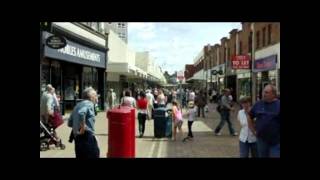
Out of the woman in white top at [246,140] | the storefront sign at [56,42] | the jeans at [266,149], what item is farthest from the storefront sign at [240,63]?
the jeans at [266,149]

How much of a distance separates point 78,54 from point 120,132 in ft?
47.2

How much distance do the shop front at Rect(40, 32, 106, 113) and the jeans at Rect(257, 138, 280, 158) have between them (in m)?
13.2

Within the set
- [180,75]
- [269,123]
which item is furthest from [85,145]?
[180,75]

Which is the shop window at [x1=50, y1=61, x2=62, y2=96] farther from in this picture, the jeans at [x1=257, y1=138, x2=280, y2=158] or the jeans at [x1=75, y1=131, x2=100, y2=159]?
the jeans at [x1=257, y1=138, x2=280, y2=158]

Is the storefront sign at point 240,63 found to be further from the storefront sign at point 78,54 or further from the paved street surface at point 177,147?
the paved street surface at point 177,147

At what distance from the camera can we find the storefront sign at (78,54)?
822 inches

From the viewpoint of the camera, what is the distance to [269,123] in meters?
7.21

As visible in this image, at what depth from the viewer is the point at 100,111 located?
31.1 metres

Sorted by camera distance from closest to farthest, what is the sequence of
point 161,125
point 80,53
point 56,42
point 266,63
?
point 56,42, point 161,125, point 80,53, point 266,63

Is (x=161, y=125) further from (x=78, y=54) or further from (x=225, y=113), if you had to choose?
(x=78, y=54)
